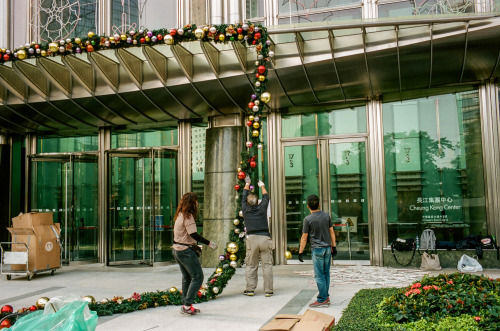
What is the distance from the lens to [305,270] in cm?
1126

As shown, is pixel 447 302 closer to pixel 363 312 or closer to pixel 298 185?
pixel 363 312

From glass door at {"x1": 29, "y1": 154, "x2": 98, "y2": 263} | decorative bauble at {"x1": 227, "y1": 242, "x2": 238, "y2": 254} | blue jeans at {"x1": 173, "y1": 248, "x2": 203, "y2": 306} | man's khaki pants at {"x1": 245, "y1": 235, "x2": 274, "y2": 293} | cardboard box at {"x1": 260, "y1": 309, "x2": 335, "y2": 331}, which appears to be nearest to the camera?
cardboard box at {"x1": 260, "y1": 309, "x2": 335, "y2": 331}

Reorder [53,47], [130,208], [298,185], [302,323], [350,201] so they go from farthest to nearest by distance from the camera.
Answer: [130,208]
[298,185]
[350,201]
[53,47]
[302,323]

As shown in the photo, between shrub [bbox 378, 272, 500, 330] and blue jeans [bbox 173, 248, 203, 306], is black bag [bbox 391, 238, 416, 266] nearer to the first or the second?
shrub [bbox 378, 272, 500, 330]

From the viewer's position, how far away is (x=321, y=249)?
24.1ft

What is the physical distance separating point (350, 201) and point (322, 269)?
16.6 feet

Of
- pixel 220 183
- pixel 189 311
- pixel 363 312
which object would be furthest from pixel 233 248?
pixel 220 183

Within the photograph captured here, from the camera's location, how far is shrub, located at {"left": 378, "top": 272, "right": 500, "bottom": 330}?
489 centimetres

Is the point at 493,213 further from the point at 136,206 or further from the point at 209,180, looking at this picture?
the point at 136,206

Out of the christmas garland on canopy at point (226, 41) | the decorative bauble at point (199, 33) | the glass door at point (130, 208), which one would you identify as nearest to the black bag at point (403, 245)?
the christmas garland on canopy at point (226, 41)

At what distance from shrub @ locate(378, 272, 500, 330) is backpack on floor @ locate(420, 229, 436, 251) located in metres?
5.38

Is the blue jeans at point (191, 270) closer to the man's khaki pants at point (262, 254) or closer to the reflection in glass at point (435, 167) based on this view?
the man's khaki pants at point (262, 254)

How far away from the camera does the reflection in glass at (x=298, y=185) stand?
12.4 meters

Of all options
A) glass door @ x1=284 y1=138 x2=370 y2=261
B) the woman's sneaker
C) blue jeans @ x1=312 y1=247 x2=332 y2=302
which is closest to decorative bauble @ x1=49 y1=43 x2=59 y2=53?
the woman's sneaker
